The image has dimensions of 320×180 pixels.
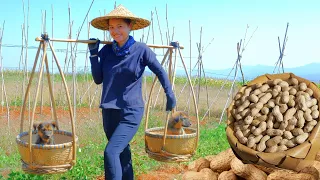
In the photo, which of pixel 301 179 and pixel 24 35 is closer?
pixel 301 179

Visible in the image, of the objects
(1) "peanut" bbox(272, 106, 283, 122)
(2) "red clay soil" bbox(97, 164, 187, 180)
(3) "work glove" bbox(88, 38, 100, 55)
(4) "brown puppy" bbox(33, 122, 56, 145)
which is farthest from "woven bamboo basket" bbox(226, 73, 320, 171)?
(4) "brown puppy" bbox(33, 122, 56, 145)

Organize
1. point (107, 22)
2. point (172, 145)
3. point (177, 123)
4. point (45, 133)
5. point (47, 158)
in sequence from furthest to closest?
point (177, 123) → point (172, 145) → point (107, 22) → point (45, 133) → point (47, 158)

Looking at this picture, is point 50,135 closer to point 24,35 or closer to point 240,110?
point 240,110

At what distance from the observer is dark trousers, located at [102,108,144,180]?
2.68m

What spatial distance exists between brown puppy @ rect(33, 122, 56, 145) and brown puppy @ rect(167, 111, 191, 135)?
1.04 m

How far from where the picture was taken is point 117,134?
272 cm

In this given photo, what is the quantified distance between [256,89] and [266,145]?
0.58 metres

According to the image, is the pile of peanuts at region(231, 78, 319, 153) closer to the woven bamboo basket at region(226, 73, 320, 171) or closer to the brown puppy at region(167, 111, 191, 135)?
the woven bamboo basket at region(226, 73, 320, 171)

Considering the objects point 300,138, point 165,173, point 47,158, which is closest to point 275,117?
point 300,138

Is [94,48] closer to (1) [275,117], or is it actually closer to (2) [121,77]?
Answer: (2) [121,77]

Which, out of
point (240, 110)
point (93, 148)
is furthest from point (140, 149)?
point (240, 110)

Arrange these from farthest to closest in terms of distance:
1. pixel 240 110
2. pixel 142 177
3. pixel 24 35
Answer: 1. pixel 24 35
2. pixel 142 177
3. pixel 240 110

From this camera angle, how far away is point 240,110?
3.27 meters

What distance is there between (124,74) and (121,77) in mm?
32
